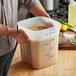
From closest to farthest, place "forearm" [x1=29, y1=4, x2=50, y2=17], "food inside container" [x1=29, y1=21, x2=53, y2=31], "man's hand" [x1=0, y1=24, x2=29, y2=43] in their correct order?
"man's hand" [x1=0, y1=24, x2=29, y2=43]
"food inside container" [x1=29, y1=21, x2=53, y2=31]
"forearm" [x1=29, y1=4, x2=50, y2=17]

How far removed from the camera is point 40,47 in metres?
1.32

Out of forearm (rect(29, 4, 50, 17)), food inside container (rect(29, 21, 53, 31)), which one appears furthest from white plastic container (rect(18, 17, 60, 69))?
forearm (rect(29, 4, 50, 17))

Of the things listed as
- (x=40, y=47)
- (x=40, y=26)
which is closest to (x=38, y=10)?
(x=40, y=26)

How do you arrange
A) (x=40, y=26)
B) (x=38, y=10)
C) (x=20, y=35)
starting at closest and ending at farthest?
(x=20, y=35) < (x=40, y=26) < (x=38, y=10)

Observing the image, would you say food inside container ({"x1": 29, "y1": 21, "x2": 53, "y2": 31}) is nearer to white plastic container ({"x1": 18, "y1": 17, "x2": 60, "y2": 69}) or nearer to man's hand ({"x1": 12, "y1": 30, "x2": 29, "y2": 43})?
white plastic container ({"x1": 18, "y1": 17, "x2": 60, "y2": 69})

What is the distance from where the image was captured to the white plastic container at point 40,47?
4.28 ft

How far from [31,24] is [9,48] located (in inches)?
8.1

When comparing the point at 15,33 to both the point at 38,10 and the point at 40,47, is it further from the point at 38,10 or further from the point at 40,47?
the point at 38,10

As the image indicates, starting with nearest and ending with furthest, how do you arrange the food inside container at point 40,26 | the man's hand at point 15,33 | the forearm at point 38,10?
the man's hand at point 15,33
the food inside container at point 40,26
the forearm at point 38,10

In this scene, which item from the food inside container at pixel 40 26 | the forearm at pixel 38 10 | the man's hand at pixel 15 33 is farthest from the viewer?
the forearm at pixel 38 10

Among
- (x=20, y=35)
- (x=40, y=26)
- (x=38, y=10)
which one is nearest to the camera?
(x=20, y=35)

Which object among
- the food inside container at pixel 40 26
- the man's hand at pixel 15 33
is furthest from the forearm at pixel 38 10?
the man's hand at pixel 15 33

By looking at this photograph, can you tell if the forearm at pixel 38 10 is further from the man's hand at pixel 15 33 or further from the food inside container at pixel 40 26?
the man's hand at pixel 15 33

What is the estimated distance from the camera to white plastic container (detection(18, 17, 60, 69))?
130 cm
